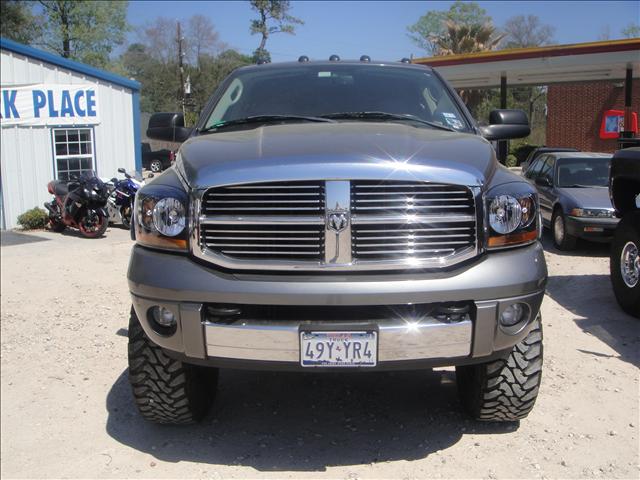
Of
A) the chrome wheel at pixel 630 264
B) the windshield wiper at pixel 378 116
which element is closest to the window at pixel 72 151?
the windshield wiper at pixel 378 116

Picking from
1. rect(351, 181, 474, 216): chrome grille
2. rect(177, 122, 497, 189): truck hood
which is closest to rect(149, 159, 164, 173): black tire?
rect(177, 122, 497, 189): truck hood

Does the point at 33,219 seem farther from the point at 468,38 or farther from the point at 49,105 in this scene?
the point at 468,38

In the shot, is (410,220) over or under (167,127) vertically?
under

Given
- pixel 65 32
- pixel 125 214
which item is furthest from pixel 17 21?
pixel 125 214

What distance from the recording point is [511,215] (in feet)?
9.67

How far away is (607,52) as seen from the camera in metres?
15.9

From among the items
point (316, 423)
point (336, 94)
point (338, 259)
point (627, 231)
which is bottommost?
point (316, 423)

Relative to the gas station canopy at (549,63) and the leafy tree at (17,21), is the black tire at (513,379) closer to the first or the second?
the gas station canopy at (549,63)

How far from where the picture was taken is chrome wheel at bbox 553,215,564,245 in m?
9.47

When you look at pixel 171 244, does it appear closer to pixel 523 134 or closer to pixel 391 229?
pixel 391 229

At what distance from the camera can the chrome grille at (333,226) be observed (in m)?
2.82

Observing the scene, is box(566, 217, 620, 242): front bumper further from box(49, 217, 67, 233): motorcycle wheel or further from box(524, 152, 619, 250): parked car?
box(49, 217, 67, 233): motorcycle wheel

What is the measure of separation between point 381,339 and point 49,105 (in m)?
12.0

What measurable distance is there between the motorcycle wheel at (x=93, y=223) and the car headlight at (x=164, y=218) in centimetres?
902
